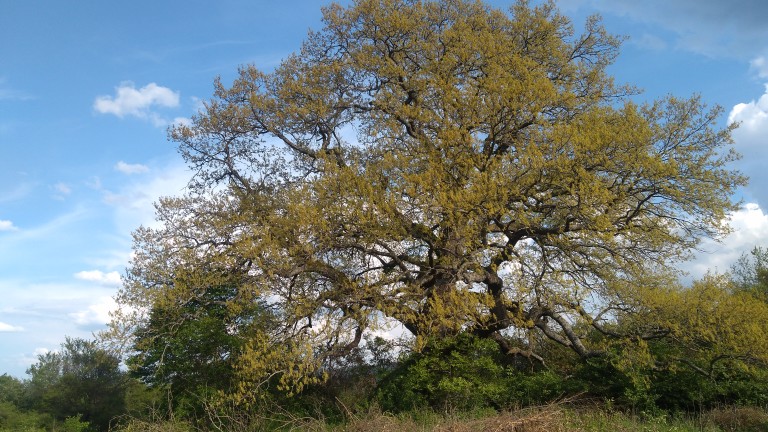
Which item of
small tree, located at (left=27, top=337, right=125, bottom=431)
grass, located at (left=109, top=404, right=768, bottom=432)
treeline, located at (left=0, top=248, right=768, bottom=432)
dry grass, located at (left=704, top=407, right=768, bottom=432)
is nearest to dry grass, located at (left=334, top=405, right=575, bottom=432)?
grass, located at (left=109, top=404, right=768, bottom=432)

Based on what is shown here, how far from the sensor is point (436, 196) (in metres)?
12.9

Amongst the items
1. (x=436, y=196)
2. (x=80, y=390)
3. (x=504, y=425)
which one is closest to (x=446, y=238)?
(x=436, y=196)

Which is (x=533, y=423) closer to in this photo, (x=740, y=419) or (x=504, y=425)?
(x=504, y=425)

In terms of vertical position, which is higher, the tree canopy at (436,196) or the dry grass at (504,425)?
the tree canopy at (436,196)

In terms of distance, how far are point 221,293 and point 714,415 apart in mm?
13737

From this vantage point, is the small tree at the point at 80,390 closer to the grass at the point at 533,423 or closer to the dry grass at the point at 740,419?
the grass at the point at 533,423

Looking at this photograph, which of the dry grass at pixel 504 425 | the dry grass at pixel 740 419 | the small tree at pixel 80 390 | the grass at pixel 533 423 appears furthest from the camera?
the small tree at pixel 80 390

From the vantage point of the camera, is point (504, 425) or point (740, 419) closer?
point (504, 425)

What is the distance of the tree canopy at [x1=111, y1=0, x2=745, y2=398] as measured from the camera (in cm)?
Answer: 1314

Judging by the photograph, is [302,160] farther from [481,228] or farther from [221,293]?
[481,228]

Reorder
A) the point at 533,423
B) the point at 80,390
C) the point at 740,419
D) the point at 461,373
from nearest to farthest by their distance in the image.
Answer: the point at 533,423, the point at 740,419, the point at 461,373, the point at 80,390

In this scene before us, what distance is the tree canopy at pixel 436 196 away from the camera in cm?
1314

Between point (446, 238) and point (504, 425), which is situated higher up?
point (446, 238)

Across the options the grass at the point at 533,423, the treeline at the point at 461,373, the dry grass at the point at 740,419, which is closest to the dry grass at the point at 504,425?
the grass at the point at 533,423
